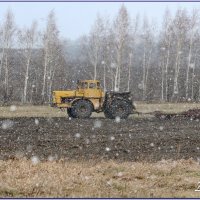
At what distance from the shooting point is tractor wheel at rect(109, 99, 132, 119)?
1944cm

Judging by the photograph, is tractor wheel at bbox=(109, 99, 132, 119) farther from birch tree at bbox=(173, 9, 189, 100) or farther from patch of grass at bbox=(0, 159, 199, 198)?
patch of grass at bbox=(0, 159, 199, 198)

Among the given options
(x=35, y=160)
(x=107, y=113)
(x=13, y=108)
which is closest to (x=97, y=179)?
(x=35, y=160)

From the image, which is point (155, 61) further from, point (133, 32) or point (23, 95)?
point (23, 95)

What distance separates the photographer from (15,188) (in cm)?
714

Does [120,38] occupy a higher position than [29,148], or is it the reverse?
[120,38]

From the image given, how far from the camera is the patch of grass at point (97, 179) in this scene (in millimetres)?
6902

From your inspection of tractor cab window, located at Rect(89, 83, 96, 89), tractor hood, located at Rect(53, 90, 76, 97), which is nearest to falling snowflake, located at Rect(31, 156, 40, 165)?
tractor hood, located at Rect(53, 90, 76, 97)

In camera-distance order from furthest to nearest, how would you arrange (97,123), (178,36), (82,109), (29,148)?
(178,36) < (82,109) < (97,123) < (29,148)

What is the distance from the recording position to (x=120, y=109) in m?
19.6

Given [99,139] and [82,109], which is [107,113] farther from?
[99,139]

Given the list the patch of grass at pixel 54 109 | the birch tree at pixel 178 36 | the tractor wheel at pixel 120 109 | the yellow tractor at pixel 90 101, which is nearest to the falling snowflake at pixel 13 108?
the patch of grass at pixel 54 109

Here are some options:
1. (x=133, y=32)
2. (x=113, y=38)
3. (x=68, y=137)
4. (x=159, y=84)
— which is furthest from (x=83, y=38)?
(x=68, y=137)

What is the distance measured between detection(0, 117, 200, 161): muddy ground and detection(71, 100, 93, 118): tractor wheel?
657 millimetres

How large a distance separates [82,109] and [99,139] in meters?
5.98
